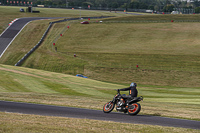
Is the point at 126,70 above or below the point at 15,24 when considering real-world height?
below

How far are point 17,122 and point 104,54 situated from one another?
5816 centimetres

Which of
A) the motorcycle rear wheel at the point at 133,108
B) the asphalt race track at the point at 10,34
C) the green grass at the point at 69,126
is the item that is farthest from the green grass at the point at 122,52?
the green grass at the point at 69,126

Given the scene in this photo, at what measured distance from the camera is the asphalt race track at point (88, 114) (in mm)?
16498

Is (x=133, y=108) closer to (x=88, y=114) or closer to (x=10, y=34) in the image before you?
(x=88, y=114)

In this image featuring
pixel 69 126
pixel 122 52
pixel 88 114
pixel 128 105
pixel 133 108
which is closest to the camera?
pixel 69 126

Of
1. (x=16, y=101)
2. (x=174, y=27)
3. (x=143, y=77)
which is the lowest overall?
(x=143, y=77)

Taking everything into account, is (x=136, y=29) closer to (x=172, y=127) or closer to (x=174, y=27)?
(x=174, y=27)

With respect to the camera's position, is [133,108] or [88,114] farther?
[88,114]

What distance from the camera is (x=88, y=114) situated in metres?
18.8

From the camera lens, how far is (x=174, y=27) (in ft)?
345

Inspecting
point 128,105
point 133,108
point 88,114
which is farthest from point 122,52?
point 133,108

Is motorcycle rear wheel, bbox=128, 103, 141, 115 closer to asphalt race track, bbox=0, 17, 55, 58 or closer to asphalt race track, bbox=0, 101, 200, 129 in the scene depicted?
asphalt race track, bbox=0, 101, 200, 129

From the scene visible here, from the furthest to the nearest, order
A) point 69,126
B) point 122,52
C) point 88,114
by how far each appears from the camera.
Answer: point 122,52, point 88,114, point 69,126

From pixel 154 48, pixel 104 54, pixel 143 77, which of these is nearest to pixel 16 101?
pixel 143 77
